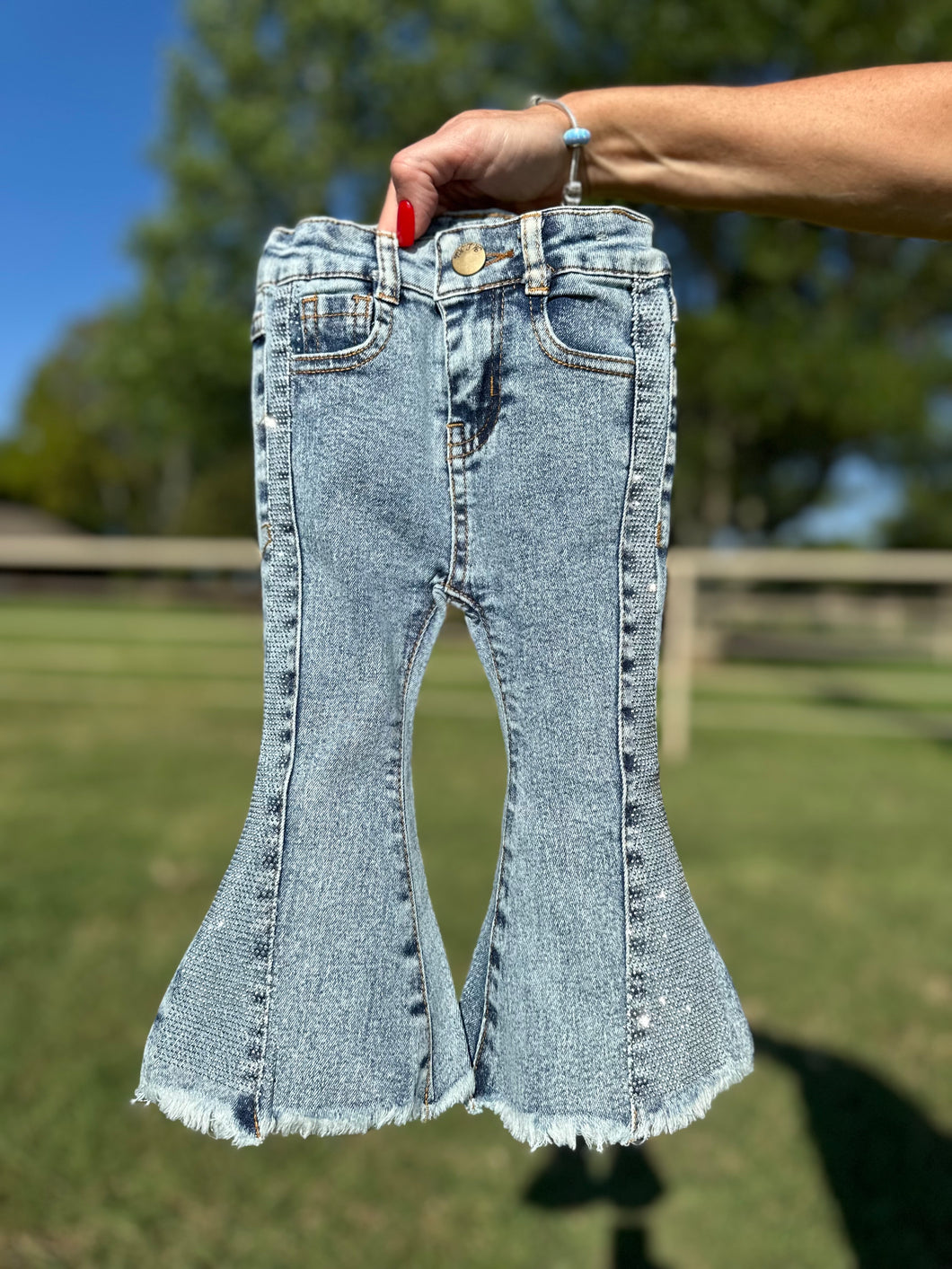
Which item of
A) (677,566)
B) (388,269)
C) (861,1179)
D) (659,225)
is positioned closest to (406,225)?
(388,269)

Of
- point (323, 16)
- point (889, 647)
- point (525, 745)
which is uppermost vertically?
point (323, 16)

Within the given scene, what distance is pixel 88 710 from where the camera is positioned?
6.40 metres

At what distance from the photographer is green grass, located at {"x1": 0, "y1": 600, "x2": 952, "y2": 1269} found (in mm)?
1568

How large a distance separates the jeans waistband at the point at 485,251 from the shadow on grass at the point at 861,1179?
1489mm

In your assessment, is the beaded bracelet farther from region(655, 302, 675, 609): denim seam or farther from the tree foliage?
the tree foliage

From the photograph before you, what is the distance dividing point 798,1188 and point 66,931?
197cm

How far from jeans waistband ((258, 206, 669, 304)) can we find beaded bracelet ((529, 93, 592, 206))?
108 millimetres

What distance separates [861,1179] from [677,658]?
143 inches

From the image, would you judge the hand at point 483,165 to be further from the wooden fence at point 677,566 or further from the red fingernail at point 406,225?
the wooden fence at point 677,566

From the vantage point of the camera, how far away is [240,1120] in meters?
0.77

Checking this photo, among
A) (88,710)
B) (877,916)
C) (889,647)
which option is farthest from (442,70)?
(877,916)

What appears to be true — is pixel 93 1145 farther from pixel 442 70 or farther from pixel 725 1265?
pixel 442 70

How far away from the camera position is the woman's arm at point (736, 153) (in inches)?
33.3

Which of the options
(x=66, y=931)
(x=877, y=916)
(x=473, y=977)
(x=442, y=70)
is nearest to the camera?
(x=473, y=977)
